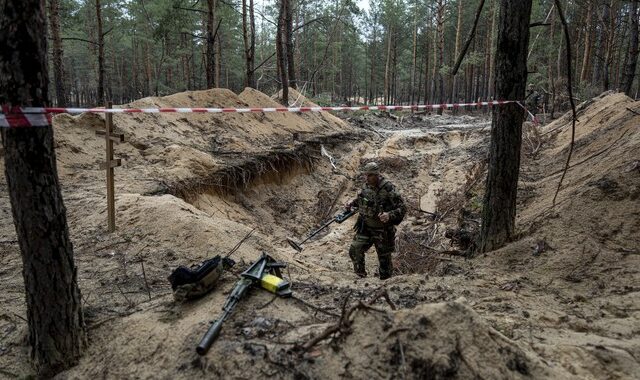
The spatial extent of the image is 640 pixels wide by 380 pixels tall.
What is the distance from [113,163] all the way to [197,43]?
36.1 metres

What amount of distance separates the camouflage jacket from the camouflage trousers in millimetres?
137

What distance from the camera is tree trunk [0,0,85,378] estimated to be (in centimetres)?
241

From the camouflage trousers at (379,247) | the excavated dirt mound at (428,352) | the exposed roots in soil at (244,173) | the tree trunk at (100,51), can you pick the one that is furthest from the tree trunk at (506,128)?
the tree trunk at (100,51)

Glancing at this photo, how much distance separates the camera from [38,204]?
2592 mm

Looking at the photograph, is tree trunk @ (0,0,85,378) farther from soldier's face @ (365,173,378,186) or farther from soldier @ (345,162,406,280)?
soldier's face @ (365,173,378,186)

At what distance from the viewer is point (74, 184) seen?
7.39 m

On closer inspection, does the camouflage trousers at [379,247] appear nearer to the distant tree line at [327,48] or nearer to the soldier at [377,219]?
the soldier at [377,219]

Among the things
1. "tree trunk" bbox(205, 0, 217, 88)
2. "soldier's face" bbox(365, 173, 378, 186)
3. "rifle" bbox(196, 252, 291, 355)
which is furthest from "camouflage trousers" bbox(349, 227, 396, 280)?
"tree trunk" bbox(205, 0, 217, 88)

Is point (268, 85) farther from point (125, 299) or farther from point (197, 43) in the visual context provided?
point (125, 299)

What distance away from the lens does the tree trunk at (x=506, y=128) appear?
475 cm

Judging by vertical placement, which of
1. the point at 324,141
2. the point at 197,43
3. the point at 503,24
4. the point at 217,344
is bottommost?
the point at 217,344

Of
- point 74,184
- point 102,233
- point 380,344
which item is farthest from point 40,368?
point 74,184

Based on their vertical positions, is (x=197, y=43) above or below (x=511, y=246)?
above

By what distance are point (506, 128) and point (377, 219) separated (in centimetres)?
222
